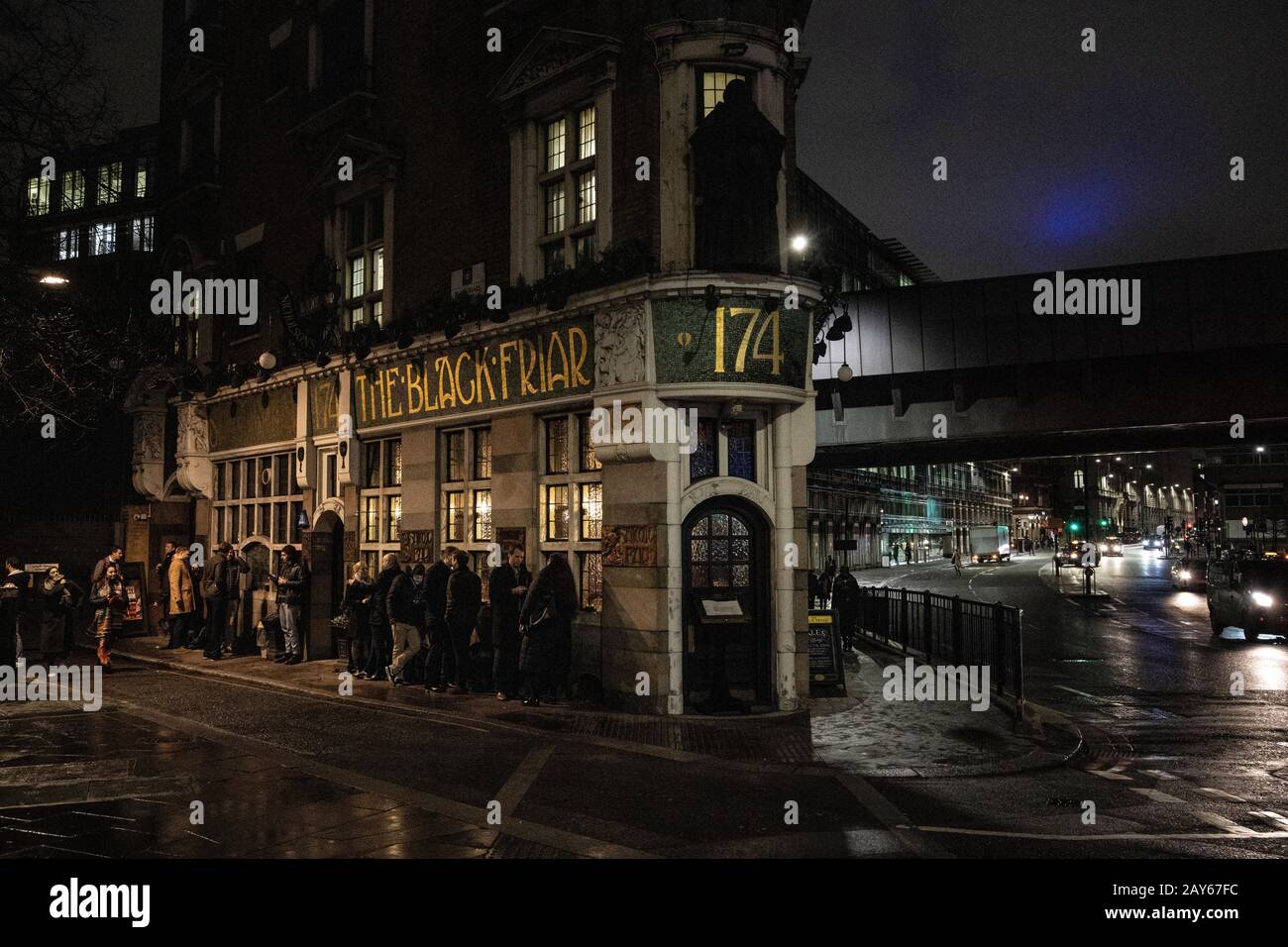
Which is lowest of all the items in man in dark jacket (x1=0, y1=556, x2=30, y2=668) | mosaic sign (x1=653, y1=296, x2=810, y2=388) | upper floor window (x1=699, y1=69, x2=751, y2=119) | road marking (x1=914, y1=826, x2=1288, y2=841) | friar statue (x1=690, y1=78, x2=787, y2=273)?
road marking (x1=914, y1=826, x2=1288, y2=841)

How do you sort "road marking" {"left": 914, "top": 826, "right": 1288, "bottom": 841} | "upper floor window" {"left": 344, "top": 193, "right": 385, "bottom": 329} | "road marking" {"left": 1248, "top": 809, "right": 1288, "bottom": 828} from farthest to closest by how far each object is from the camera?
"upper floor window" {"left": 344, "top": 193, "right": 385, "bottom": 329} < "road marking" {"left": 1248, "top": 809, "right": 1288, "bottom": 828} < "road marking" {"left": 914, "top": 826, "right": 1288, "bottom": 841}

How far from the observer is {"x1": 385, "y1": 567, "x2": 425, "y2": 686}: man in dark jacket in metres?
14.4

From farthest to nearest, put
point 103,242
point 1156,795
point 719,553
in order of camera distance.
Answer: point 103,242 < point 719,553 < point 1156,795

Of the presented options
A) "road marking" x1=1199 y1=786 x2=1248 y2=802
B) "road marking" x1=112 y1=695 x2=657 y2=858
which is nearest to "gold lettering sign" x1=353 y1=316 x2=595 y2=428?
"road marking" x1=112 y1=695 x2=657 y2=858

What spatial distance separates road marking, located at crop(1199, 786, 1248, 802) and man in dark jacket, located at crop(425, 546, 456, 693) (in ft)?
32.9

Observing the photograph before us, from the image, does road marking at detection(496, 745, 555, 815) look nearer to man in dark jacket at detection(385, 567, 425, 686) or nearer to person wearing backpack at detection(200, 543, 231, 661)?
man in dark jacket at detection(385, 567, 425, 686)

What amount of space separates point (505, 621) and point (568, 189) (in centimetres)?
675

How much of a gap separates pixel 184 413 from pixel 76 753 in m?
15.0

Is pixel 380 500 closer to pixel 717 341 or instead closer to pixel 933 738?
pixel 717 341

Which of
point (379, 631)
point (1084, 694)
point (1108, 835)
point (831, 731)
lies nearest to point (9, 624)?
point (379, 631)

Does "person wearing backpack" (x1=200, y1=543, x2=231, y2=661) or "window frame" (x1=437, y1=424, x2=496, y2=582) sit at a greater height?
"window frame" (x1=437, y1=424, x2=496, y2=582)

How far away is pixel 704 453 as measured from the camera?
41.7 feet

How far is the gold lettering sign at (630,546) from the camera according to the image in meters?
12.1
